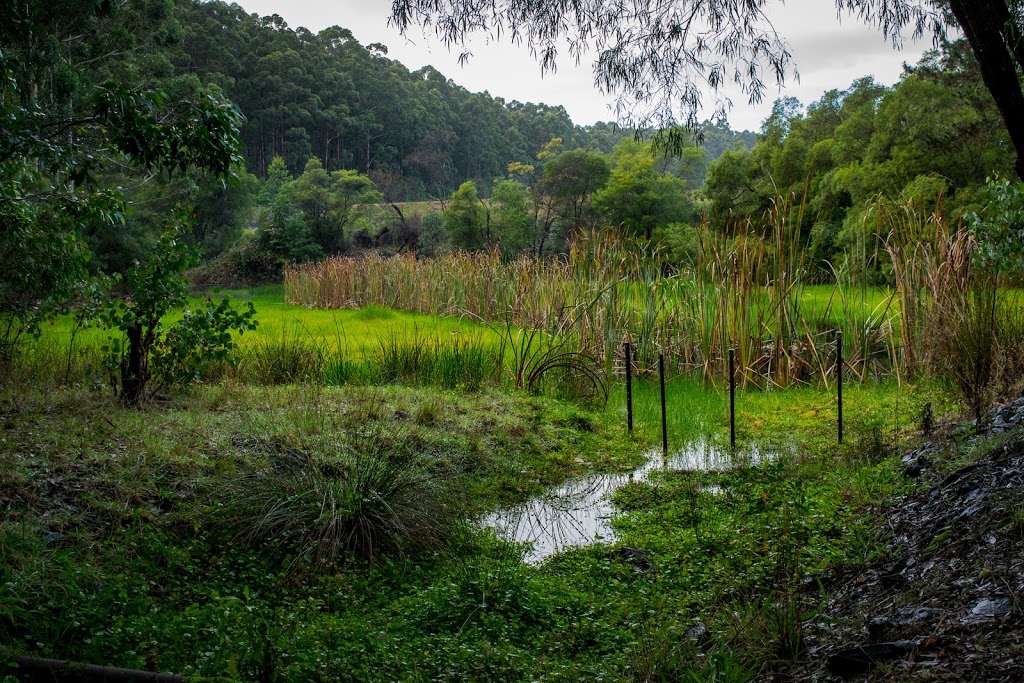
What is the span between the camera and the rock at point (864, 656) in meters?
2.25

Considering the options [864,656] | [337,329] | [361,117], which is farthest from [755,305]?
[361,117]

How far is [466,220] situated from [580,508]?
17396mm

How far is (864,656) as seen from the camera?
2.29 meters

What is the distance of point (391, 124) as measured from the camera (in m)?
35.6

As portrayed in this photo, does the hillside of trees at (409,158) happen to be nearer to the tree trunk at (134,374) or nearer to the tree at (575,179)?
the tree at (575,179)

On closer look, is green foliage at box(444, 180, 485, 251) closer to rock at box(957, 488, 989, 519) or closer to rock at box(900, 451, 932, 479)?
rock at box(900, 451, 932, 479)

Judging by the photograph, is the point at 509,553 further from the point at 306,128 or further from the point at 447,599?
the point at 306,128

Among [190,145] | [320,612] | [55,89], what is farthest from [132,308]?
[55,89]

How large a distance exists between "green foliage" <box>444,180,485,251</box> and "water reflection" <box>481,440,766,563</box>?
16128mm

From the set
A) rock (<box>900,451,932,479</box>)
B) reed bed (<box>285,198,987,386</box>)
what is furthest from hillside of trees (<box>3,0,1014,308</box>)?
rock (<box>900,451,932,479</box>)

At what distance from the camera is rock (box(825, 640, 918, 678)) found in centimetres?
225

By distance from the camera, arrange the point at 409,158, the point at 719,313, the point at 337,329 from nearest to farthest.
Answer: the point at 719,313, the point at 337,329, the point at 409,158

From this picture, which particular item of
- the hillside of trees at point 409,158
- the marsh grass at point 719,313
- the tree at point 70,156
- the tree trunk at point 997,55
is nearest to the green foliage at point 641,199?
the hillside of trees at point 409,158

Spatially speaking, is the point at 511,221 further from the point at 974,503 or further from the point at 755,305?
the point at 974,503
